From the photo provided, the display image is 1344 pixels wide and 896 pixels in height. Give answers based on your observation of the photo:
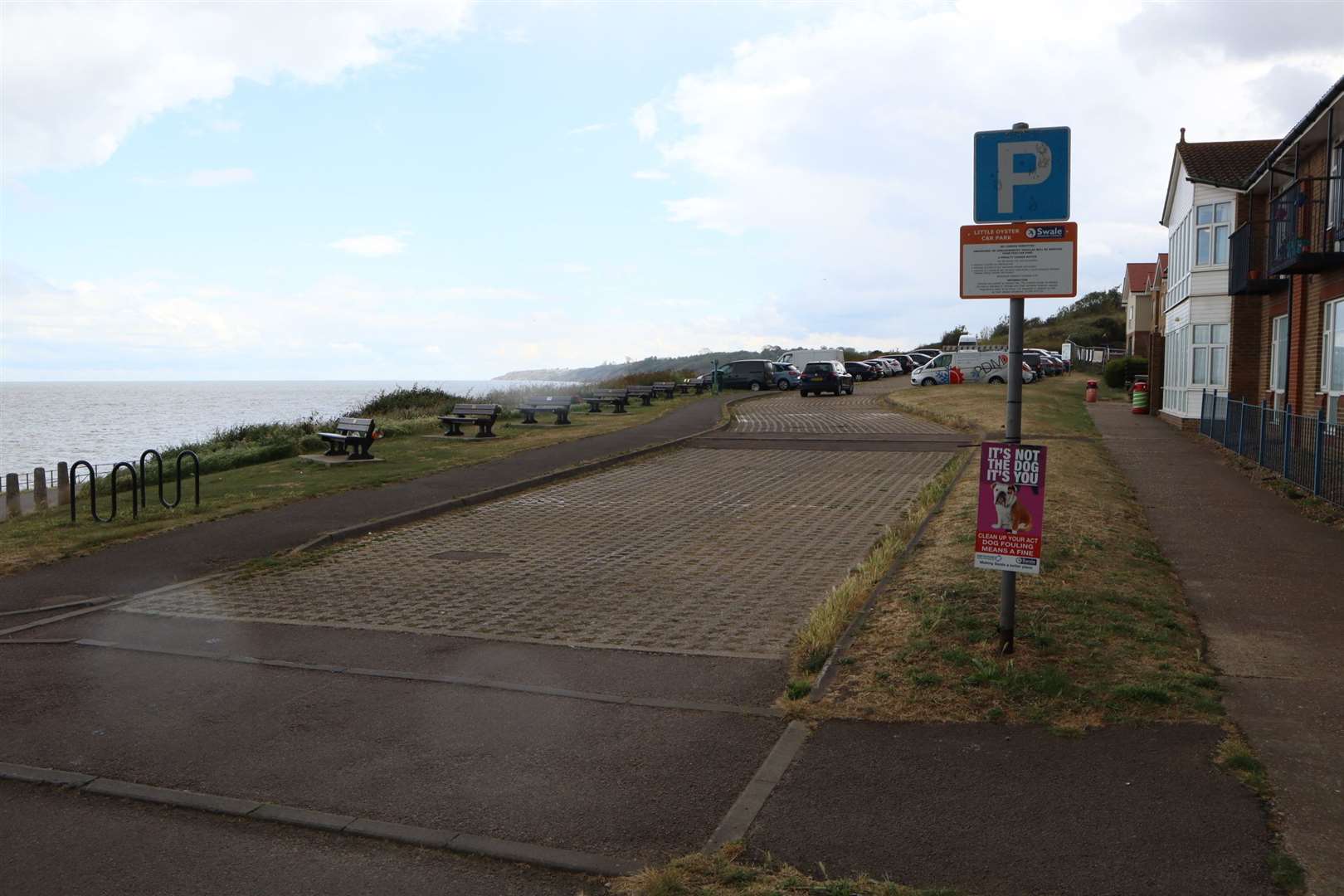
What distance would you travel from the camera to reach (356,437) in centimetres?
1886

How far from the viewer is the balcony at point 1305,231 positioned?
61.6ft

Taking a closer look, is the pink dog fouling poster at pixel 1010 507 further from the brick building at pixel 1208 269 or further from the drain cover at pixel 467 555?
the brick building at pixel 1208 269

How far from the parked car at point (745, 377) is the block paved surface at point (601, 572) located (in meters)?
37.3

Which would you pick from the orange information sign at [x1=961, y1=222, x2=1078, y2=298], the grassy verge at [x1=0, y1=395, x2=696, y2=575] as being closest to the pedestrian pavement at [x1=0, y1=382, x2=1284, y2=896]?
the orange information sign at [x1=961, y1=222, x2=1078, y2=298]

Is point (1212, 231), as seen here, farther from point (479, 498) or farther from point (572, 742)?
point (572, 742)

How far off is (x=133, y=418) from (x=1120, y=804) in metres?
73.8

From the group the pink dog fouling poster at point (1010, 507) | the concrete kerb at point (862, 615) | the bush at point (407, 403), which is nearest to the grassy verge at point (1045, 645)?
the concrete kerb at point (862, 615)

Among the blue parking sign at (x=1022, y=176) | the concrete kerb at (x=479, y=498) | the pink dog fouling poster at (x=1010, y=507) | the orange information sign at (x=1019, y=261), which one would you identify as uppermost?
the blue parking sign at (x=1022, y=176)

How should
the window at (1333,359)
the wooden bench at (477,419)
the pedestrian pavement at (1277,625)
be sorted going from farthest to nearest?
the wooden bench at (477,419) < the window at (1333,359) < the pedestrian pavement at (1277,625)

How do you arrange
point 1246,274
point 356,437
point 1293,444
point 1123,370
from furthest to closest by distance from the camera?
point 1123,370 < point 1246,274 < point 356,437 < point 1293,444

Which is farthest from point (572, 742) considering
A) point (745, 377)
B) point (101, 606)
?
point (745, 377)

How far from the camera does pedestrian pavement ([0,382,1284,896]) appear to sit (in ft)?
13.1

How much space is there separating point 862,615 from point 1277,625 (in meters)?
2.76

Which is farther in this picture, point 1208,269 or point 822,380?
point 822,380
